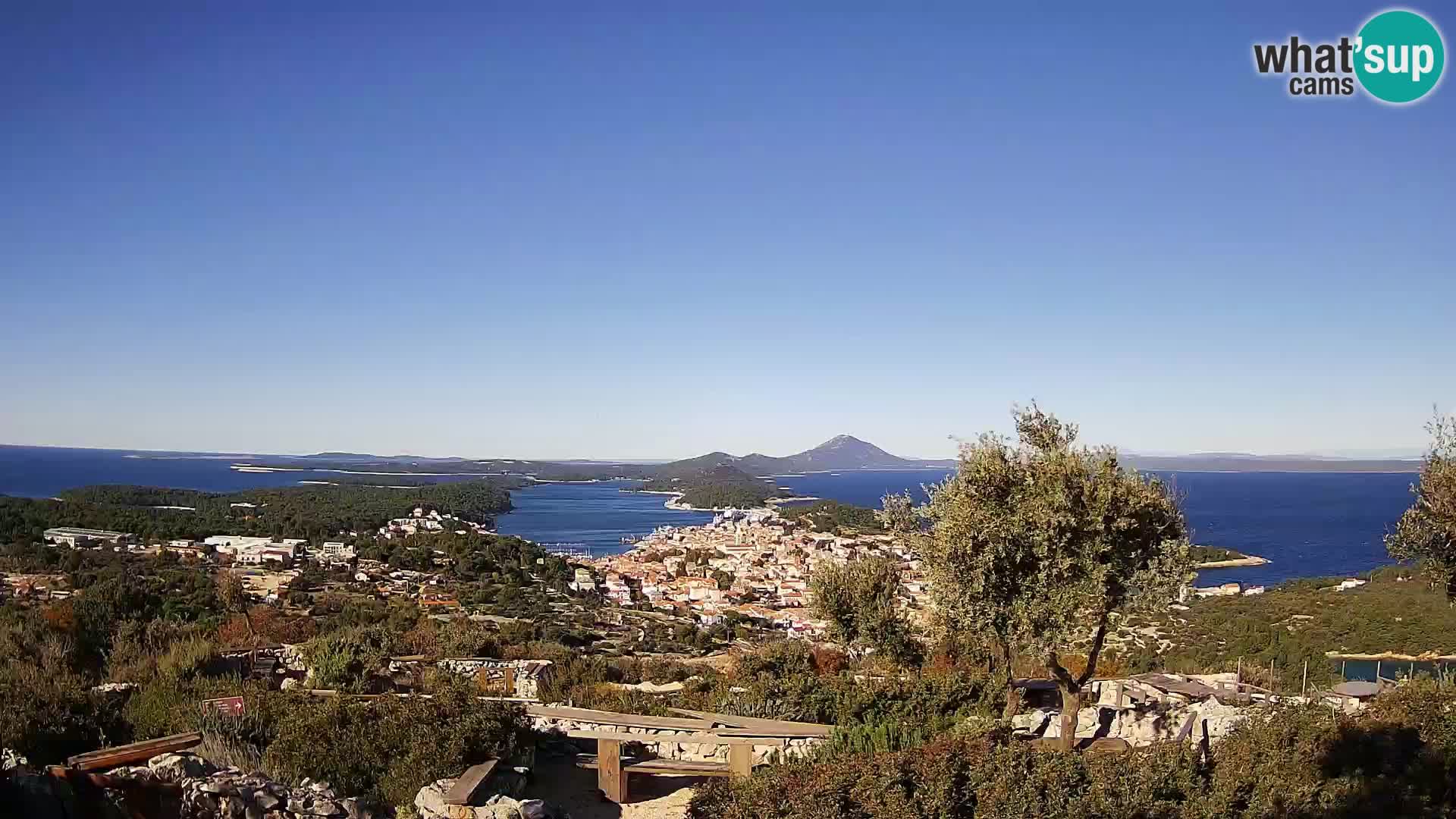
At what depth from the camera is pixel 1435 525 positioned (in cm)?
890

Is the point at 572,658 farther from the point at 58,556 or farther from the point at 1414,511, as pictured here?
the point at 58,556

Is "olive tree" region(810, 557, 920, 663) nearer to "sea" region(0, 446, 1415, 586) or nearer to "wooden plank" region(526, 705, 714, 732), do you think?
"wooden plank" region(526, 705, 714, 732)

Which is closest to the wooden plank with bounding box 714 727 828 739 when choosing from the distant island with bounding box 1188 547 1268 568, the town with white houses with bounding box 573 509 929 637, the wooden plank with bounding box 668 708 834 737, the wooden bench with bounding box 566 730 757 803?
the wooden plank with bounding box 668 708 834 737

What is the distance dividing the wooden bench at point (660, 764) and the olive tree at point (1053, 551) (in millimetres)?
2173

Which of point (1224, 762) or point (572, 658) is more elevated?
point (1224, 762)

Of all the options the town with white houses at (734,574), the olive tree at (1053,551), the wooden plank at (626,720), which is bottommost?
the town with white houses at (734,574)

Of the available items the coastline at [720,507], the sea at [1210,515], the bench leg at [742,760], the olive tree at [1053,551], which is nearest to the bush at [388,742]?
the bench leg at [742,760]

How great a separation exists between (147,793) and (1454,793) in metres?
8.98

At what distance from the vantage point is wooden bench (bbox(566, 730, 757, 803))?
7.34 m

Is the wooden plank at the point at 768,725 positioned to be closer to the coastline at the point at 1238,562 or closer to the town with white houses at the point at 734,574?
the town with white houses at the point at 734,574

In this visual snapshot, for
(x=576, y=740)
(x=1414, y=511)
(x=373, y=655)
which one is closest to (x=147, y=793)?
(x=576, y=740)

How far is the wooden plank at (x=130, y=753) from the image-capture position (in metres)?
6.04

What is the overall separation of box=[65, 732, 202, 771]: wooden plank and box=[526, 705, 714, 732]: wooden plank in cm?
314

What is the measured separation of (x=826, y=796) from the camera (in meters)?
5.59
